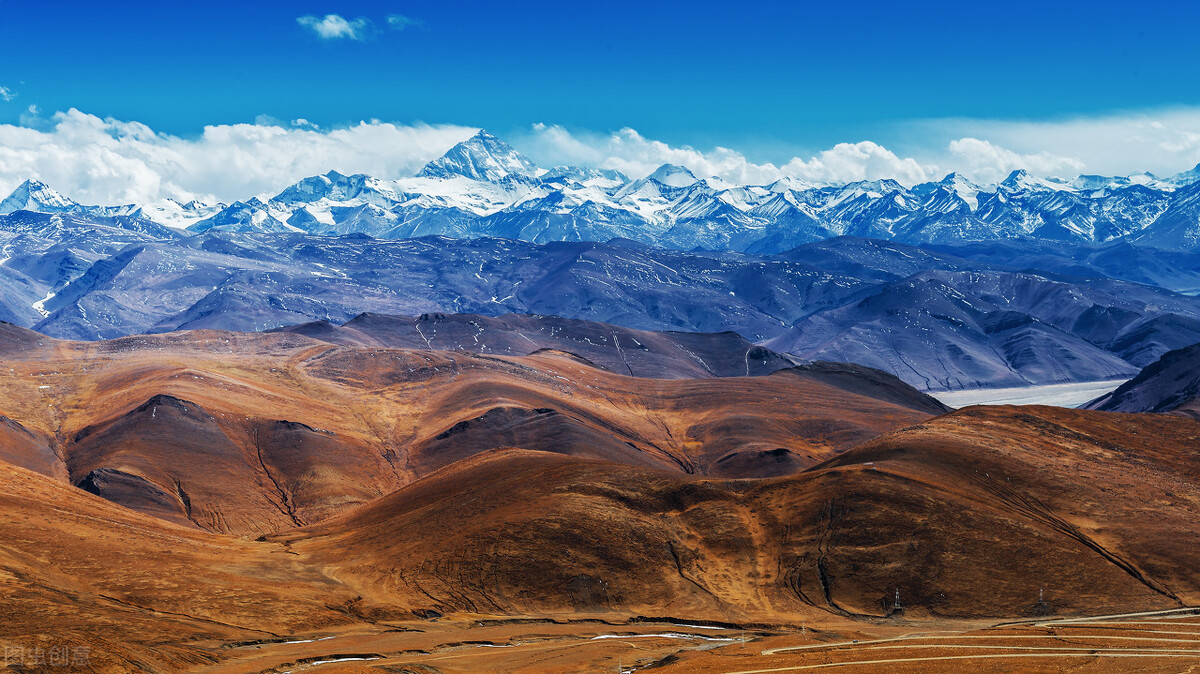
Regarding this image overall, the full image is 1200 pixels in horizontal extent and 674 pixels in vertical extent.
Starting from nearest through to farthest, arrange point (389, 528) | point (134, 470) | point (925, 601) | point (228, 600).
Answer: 1. point (228, 600)
2. point (925, 601)
3. point (389, 528)
4. point (134, 470)

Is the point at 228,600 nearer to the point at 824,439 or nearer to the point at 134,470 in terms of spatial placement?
the point at 134,470

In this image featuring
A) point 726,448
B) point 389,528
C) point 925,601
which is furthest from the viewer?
point 726,448

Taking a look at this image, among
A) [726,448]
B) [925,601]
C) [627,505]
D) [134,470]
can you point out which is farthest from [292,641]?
[726,448]

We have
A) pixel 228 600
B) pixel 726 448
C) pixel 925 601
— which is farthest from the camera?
pixel 726 448

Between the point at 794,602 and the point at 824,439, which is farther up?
the point at 824,439

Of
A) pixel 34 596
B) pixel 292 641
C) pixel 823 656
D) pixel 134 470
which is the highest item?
pixel 134 470

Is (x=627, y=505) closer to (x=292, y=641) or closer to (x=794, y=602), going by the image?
(x=794, y=602)

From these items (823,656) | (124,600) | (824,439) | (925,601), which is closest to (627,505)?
(925,601)

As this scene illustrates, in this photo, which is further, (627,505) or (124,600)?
(627,505)

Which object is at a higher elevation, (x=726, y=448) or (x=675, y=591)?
(x=726, y=448)
